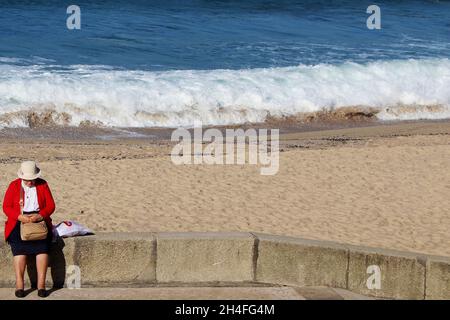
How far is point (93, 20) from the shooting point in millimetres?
26578

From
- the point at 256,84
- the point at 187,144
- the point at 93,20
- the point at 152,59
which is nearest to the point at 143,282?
the point at 187,144

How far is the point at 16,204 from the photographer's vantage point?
8.37 metres

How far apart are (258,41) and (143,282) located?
1730 centimetres

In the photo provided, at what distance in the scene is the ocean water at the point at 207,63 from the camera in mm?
18775

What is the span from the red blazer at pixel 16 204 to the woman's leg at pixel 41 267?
285 mm

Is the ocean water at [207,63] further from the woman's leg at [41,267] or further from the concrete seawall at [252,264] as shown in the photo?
the woman's leg at [41,267]

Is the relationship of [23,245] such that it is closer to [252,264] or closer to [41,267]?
[41,267]

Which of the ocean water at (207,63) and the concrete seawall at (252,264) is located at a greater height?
the ocean water at (207,63)

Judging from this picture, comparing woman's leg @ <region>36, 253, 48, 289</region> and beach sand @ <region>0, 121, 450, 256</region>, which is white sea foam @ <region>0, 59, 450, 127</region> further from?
woman's leg @ <region>36, 253, 48, 289</region>

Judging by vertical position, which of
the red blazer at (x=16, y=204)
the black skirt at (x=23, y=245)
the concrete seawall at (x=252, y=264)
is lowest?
the concrete seawall at (x=252, y=264)

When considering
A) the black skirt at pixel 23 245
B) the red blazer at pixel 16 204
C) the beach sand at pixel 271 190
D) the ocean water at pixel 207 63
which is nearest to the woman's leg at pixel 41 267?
the black skirt at pixel 23 245

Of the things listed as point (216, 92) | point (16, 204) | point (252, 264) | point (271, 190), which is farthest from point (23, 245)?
point (216, 92)

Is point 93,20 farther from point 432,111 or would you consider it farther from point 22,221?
point 22,221

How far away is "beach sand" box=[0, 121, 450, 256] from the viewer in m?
10.3
